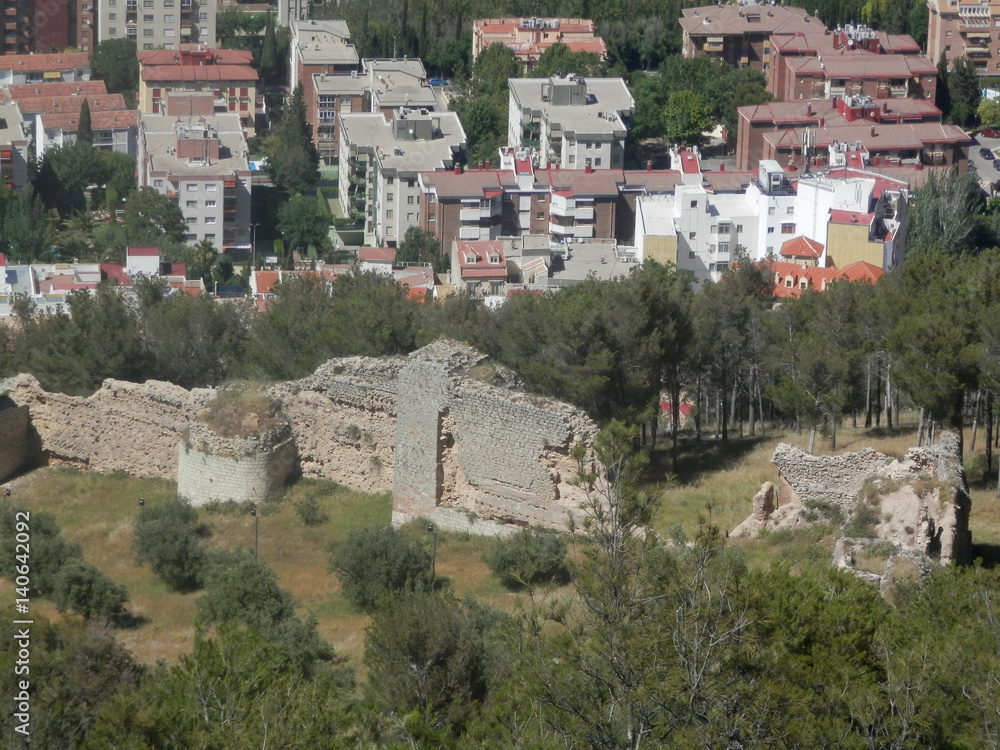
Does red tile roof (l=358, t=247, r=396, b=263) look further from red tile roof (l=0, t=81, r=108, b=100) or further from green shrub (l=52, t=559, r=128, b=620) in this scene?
green shrub (l=52, t=559, r=128, b=620)

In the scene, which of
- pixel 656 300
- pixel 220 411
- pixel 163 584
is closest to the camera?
pixel 163 584

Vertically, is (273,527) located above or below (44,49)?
below

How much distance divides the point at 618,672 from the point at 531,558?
8943mm

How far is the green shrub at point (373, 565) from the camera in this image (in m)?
25.7

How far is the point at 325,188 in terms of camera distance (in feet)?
294

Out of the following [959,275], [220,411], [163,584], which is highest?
[959,275]

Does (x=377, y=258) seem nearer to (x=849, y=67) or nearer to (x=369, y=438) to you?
(x=849, y=67)

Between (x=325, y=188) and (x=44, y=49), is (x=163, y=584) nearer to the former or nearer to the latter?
(x=325, y=188)

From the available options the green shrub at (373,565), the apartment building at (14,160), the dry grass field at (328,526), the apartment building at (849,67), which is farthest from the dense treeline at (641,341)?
the apartment building at (849,67)

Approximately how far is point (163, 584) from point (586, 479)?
36.7 ft

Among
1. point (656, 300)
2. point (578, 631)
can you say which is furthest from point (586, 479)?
point (656, 300)

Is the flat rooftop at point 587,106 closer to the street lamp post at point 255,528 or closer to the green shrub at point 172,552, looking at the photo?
the street lamp post at point 255,528

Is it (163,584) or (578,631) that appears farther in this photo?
(163,584)

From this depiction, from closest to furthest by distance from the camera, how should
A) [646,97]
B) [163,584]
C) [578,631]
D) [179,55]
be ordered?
[578,631] → [163,584] → [646,97] → [179,55]
